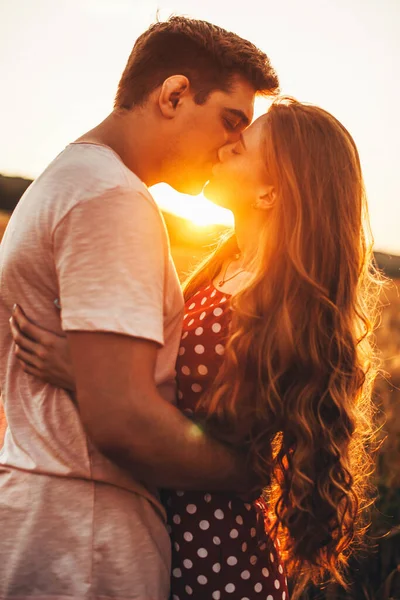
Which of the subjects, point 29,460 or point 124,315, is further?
point 29,460

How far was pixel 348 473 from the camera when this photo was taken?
2.37 metres

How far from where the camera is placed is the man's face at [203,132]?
254cm

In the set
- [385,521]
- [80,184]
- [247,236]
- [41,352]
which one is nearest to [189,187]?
[247,236]

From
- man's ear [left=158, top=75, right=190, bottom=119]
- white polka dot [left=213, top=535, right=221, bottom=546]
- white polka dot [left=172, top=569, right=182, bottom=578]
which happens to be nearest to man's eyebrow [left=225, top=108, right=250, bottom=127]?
man's ear [left=158, top=75, right=190, bottom=119]

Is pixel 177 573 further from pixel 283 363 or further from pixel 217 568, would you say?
pixel 283 363

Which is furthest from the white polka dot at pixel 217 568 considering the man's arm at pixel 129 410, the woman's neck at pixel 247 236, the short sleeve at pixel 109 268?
the woman's neck at pixel 247 236

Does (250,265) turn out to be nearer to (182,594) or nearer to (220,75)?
(220,75)

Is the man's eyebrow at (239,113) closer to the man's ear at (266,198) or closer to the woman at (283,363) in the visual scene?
the woman at (283,363)

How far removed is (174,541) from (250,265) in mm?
1129

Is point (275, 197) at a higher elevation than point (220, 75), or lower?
lower

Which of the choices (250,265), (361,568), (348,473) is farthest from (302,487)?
(361,568)

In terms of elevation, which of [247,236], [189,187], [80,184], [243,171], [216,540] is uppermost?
[80,184]

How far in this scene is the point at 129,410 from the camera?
1700mm

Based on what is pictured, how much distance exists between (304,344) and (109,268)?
0.96m
